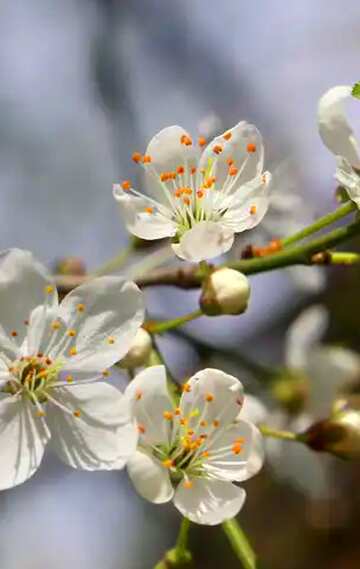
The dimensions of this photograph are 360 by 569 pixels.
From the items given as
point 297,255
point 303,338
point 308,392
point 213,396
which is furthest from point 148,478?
Result: point 303,338

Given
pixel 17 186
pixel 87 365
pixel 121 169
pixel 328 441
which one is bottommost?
pixel 17 186

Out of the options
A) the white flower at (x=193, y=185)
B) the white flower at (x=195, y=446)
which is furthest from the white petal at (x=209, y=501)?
the white flower at (x=193, y=185)

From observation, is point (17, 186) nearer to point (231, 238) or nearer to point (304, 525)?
point (304, 525)

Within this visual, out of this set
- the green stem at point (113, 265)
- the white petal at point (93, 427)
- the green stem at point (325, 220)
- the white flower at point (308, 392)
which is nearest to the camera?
the white petal at point (93, 427)

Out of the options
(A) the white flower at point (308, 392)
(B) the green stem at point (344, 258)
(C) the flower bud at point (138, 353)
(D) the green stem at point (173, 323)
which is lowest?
(A) the white flower at point (308, 392)

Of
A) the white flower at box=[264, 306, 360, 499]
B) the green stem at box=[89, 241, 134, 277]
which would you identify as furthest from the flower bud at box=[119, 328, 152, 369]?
the white flower at box=[264, 306, 360, 499]

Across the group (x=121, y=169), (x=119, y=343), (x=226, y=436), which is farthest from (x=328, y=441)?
(x=121, y=169)

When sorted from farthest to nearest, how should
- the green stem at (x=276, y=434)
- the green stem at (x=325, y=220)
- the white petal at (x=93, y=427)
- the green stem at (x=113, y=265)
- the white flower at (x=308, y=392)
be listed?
the white flower at (x=308, y=392) < the green stem at (x=113, y=265) < the green stem at (x=276, y=434) < the green stem at (x=325, y=220) < the white petal at (x=93, y=427)

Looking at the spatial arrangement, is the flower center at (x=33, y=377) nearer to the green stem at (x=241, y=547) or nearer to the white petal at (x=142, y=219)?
the white petal at (x=142, y=219)
